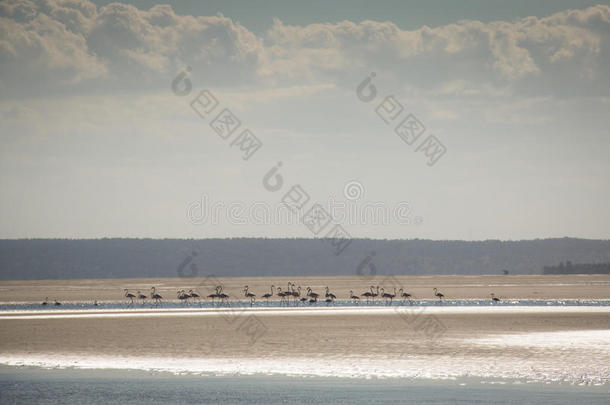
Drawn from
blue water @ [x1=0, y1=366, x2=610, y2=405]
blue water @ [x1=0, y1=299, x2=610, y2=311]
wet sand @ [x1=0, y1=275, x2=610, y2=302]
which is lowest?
blue water @ [x1=0, y1=366, x2=610, y2=405]

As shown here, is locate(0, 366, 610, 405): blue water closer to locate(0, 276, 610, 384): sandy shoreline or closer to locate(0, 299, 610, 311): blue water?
locate(0, 276, 610, 384): sandy shoreline

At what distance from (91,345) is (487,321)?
20.8 m

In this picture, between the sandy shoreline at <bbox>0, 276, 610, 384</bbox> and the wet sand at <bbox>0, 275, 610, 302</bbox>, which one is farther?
the wet sand at <bbox>0, 275, 610, 302</bbox>

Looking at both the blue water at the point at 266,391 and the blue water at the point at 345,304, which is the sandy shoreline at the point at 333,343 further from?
the blue water at the point at 345,304

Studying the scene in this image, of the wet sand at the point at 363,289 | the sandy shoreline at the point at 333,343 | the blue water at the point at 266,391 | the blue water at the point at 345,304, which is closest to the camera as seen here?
the blue water at the point at 266,391

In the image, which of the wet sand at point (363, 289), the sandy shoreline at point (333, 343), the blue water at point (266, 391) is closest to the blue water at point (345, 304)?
the wet sand at point (363, 289)

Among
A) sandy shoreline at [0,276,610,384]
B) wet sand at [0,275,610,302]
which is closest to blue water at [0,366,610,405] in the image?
sandy shoreline at [0,276,610,384]

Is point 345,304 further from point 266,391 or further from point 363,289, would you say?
point 266,391

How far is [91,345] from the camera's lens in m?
35.3

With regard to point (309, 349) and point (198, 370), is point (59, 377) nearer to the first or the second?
point (198, 370)

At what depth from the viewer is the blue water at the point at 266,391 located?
2212 centimetres

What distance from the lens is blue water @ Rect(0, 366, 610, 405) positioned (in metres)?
22.1

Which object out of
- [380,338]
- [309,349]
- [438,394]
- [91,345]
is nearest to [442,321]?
[380,338]

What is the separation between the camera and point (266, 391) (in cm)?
2378
